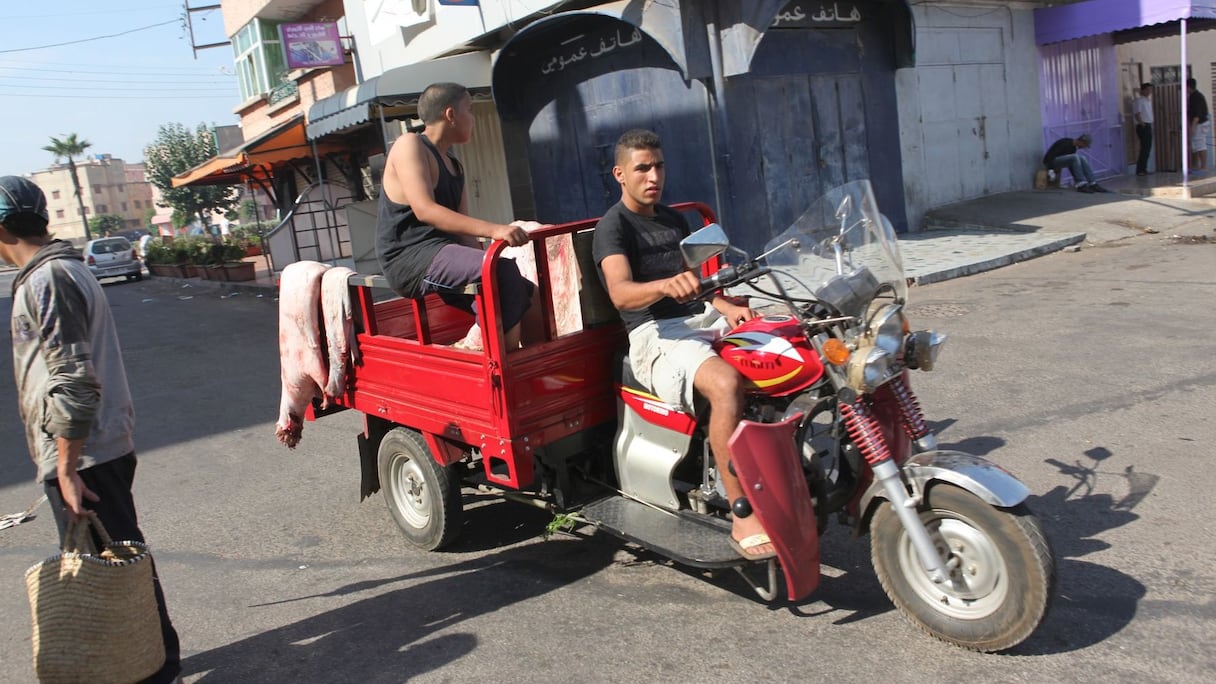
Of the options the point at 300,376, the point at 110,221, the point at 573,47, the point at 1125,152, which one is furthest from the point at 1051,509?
the point at 110,221

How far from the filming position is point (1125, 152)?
1911 centimetres

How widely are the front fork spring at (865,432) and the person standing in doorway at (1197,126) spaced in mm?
18671

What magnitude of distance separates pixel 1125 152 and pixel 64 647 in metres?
21.3

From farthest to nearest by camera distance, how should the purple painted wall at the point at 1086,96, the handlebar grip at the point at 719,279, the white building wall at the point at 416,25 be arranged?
1. the purple painted wall at the point at 1086,96
2. the white building wall at the point at 416,25
3. the handlebar grip at the point at 719,279

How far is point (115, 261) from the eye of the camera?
28375mm

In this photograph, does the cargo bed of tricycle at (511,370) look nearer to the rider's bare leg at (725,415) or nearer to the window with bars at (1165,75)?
the rider's bare leg at (725,415)

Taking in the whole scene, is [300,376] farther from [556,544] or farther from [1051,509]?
[1051,509]

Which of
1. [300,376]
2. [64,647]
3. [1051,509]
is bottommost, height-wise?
[1051,509]

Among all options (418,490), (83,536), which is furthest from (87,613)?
(418,490)

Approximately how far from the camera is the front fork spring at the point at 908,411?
3.23 m

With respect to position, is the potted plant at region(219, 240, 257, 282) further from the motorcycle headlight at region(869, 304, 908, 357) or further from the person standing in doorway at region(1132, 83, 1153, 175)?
the motorcycle headlight at region(869, 304, 908, 357)

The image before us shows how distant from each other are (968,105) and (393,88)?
9.72 meters

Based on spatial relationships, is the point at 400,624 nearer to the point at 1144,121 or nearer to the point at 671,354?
the point at 671,354

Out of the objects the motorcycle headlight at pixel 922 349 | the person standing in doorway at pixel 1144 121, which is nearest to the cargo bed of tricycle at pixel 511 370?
the motorcycle headlight at pixel 922 349
